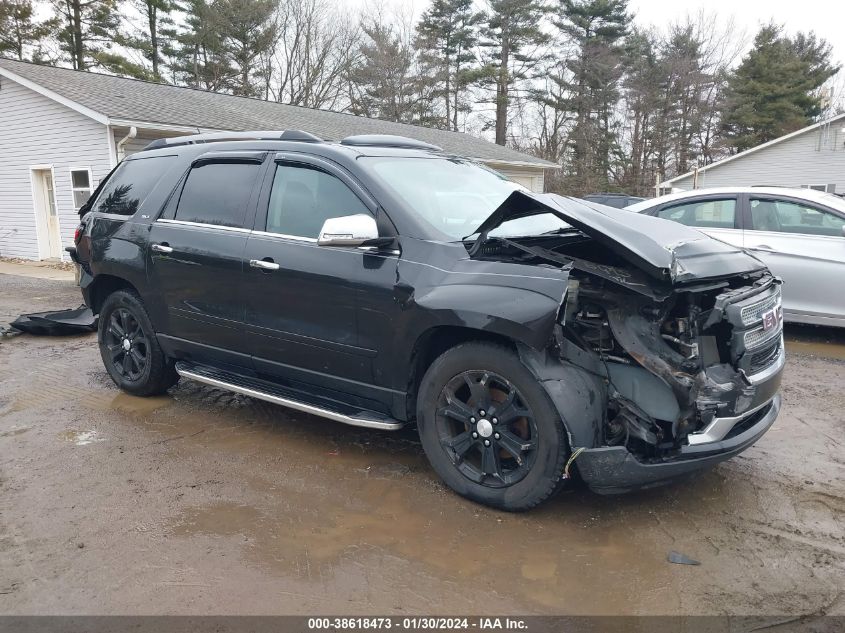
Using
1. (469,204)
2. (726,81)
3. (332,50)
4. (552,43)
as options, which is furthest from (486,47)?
(469,204)

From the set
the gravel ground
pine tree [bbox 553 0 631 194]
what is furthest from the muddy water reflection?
pine tree [bbox 553 0 631 194]

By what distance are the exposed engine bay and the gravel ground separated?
1.69 ft

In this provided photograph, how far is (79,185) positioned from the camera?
47.3 feet

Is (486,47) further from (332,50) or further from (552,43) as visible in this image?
(332,50)

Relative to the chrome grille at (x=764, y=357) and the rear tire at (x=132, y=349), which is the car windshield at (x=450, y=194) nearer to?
the chrome grille at (x=764, y=357)

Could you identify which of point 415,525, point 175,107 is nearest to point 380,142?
point 415,525

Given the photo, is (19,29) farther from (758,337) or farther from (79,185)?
(758,337)

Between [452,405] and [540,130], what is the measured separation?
120ft

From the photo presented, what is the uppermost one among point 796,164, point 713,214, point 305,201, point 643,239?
point 796,164

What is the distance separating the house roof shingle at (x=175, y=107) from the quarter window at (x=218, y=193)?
9.80 meters

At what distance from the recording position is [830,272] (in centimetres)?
648

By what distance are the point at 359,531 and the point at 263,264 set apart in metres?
1.76

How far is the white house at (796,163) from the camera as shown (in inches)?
933

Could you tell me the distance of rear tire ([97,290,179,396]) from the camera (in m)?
5.00
